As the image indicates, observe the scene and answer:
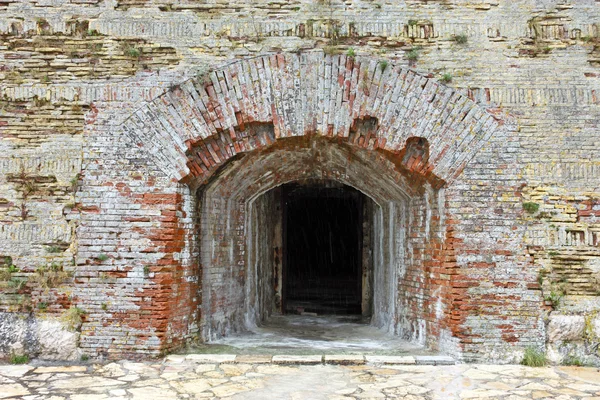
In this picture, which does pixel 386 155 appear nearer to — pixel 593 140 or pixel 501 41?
pixel 501 41

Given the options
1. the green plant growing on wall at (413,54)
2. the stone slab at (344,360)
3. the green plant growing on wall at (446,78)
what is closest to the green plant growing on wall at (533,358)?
the stone slab at (344,360)

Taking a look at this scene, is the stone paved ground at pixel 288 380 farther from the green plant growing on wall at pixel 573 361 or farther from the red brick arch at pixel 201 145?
the red brick arch at pixel 201 145

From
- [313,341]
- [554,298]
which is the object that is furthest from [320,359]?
[554,298]

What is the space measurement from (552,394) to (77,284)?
4.64m

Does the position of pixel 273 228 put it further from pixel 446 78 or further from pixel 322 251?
pixel 322 251

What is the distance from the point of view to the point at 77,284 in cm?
596

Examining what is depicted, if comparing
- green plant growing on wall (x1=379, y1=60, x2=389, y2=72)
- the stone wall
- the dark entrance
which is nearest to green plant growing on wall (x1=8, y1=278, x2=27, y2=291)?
the stone wall

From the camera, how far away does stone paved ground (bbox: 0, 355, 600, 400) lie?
4.83 meters

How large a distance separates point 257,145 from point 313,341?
2.67 metres

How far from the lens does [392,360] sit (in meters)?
5.86

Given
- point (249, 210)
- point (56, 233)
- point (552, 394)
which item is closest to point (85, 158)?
point (56, 233)

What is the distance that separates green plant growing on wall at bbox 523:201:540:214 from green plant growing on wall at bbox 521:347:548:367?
140 cm

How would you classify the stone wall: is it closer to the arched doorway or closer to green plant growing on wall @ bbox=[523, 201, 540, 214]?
green plant growing on wall @ bbox=[523, 201, 540, 214]

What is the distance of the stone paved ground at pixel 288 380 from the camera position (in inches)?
190
